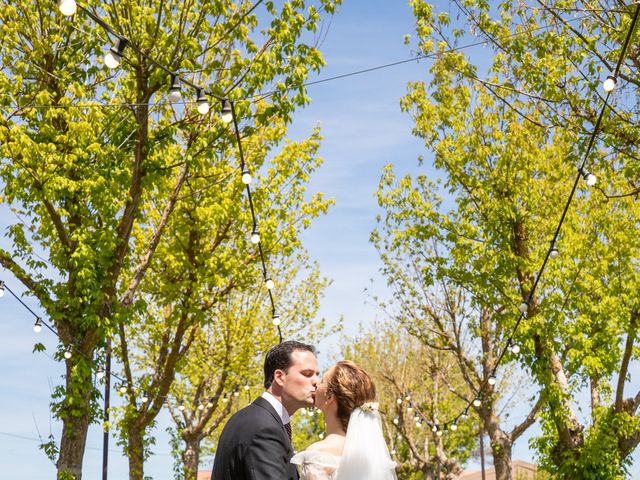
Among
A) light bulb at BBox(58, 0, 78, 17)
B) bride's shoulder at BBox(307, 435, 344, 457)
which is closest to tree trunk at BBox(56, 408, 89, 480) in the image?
light bulb at BBox(58, 0, 78, 17)

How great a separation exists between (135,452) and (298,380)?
57.4ft

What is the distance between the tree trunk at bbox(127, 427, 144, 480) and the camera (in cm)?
2083

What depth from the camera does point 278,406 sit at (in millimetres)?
4469

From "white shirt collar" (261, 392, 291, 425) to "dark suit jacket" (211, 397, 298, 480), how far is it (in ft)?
0.10

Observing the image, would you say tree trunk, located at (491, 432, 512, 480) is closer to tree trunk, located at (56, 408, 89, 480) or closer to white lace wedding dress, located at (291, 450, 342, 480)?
tree trunk, located at (56, 408, 89, 480)

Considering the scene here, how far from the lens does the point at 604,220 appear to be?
19.4m

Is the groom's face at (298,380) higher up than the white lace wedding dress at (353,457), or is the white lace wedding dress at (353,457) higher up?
the groom's face at (298,380)

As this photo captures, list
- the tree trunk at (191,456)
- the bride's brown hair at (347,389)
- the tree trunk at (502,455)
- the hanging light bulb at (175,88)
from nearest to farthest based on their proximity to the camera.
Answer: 1. the bride's brown hair at (347,389)
2. the hanging light bulb at (175,88)
3. the tree trunk at (502,455)
4. the tree trunk at (191,456)

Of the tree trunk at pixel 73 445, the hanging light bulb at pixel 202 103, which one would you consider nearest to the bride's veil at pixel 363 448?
the hanging light bulb at pixel 202 103

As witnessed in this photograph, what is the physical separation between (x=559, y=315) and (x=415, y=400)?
64.9 ft

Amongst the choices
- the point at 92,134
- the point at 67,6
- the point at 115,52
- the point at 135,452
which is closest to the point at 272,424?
the point at 67,6

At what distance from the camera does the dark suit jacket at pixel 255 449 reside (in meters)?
4.16

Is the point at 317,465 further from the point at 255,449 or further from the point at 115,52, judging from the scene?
the point at 115,52

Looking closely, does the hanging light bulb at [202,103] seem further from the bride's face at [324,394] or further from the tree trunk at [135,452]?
the tree trunk at [135,452]
